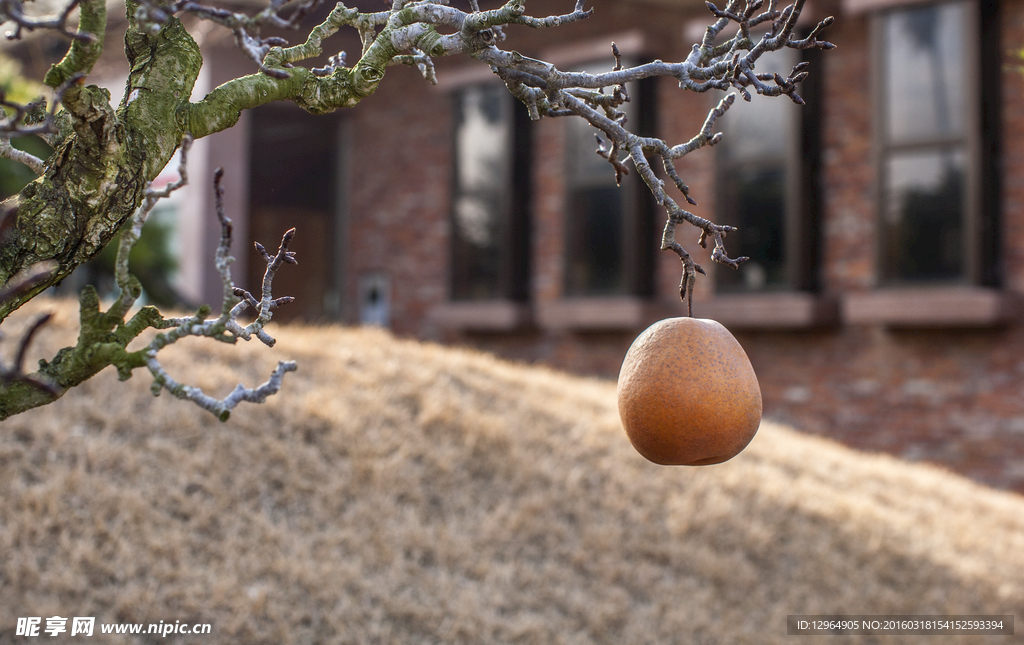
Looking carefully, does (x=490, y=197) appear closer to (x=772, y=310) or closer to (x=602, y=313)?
(x=602, y=313)

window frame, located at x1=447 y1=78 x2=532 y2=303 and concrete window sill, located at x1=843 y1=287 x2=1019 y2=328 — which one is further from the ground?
window frame, located at x1=447 y1=78 x2=532 y2=303

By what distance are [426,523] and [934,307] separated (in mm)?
4424

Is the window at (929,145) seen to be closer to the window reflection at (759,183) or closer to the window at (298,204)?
the window reflection at (759,183)

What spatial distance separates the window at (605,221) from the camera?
8.43 metres

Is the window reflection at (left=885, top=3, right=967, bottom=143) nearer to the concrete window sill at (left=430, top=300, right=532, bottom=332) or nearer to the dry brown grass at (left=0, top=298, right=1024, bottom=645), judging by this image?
the dry brown grass at (left=0, top=298, right=1024, bottom=645)

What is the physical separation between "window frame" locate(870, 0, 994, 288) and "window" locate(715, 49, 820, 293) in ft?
1.94

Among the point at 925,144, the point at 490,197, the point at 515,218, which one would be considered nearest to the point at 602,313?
the point at 515,218

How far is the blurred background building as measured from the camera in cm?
693

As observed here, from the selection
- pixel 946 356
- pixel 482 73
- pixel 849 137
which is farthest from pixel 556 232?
pixel 946 356

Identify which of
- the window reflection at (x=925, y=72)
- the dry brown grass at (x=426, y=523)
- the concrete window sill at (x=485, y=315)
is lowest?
the dry brown grass at (x=426, y=523)

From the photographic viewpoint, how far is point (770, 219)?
7816 mm

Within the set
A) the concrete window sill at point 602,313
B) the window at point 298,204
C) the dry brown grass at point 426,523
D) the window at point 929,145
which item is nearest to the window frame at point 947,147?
the window at point 929,145


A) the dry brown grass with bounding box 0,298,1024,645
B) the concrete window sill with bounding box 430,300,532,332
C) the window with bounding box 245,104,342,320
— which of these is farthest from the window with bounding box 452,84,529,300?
the dry brown grass with bounding box 0,298,1024,645

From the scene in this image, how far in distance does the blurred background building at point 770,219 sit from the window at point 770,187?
2 centimetres
